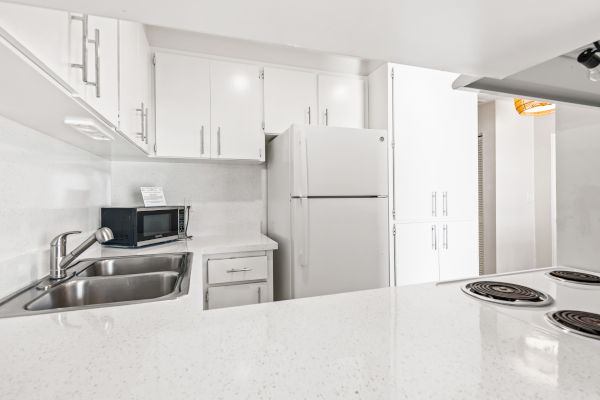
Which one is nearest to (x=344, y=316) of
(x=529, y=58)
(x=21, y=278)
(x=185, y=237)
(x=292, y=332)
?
(x=292, y=332)

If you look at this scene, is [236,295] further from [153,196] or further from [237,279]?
[153,196]

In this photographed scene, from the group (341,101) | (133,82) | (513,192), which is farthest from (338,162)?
(513,192)

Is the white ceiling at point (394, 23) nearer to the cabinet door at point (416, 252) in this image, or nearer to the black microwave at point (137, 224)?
the black microwave at point (137, 224)

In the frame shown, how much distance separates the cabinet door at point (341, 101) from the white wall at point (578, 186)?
1539mm

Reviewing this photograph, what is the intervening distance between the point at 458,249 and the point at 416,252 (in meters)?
0.45

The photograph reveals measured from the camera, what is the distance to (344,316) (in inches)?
26.6

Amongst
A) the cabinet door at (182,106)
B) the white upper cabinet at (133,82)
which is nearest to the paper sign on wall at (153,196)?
the cabinet door at (182,106)

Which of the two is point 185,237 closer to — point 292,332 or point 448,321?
point 292,332

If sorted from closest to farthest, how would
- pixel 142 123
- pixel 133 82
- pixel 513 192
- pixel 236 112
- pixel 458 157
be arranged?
pixel 133 82, pixel 142 123, pixel 236 112, pixel 458 157, pixel 513 192

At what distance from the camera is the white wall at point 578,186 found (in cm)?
108

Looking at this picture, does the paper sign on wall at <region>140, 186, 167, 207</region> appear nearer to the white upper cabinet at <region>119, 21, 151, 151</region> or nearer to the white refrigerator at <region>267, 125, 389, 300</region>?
the white upper cabinet at <region>119, 21, 151, 151</region>

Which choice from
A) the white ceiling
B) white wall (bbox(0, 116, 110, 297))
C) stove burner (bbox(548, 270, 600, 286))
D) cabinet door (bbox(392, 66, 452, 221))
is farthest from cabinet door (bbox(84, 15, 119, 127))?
cabinet door (bbox(392, 66, 452, 221))

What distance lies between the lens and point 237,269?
6.28ft

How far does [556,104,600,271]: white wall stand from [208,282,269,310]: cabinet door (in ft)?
5.37
